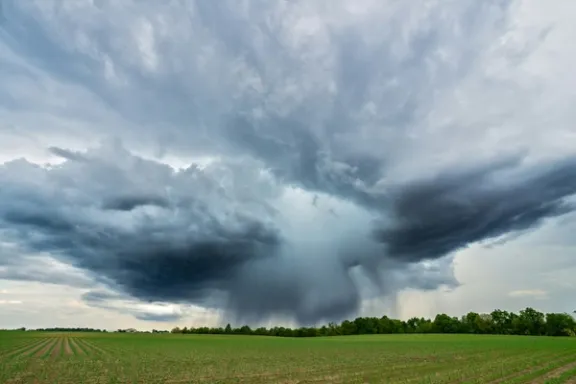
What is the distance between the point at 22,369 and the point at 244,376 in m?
22.0

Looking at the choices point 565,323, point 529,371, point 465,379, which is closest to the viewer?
point 465,379

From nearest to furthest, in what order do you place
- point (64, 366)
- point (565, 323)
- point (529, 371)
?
point (529, 371) < point (64, 366) < point (565, 323)

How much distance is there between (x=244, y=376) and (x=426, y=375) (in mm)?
14865

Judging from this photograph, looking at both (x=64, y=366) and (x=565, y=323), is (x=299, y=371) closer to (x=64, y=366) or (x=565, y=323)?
(x=64, y=366)

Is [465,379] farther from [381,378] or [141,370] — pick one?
[141,370]

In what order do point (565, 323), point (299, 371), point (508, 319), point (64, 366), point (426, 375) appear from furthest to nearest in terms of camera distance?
point (508, 319), point (565, 323), point (64, 366), point (299, 371), point (426, 375)

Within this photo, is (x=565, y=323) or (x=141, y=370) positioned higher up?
(x=565, y=323)

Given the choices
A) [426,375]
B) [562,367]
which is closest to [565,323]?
[562,367]

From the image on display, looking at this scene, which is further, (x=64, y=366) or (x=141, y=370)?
(x=64, y=366)

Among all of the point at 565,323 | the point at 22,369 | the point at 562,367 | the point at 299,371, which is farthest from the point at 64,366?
the point at 565,323

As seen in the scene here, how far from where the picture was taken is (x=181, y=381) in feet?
106

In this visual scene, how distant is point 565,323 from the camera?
180 metres

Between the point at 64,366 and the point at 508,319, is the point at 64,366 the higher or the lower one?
the lower one

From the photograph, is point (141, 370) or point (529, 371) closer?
point (529, 371)
